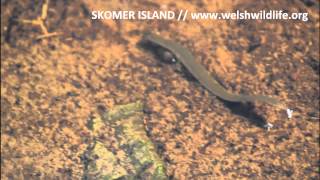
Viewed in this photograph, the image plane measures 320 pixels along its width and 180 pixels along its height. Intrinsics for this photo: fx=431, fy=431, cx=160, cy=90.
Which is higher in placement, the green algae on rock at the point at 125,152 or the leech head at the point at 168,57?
the leech head at the point at 168,57

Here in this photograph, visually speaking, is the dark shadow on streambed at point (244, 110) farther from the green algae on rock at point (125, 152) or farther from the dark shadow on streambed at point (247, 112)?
the green algae on rock at point (125, 152)

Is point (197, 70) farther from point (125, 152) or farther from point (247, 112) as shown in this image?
point (125, 152)

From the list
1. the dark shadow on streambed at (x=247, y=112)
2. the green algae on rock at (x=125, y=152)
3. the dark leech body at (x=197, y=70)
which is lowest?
the green algae on rock at (x=125, y=152)

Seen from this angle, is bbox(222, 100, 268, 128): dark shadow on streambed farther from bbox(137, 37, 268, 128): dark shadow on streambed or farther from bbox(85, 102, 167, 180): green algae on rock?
bbox(85, 102, 167, 180): green algae on rock

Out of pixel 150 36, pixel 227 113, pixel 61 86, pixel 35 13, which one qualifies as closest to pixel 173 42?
pixel 150 36

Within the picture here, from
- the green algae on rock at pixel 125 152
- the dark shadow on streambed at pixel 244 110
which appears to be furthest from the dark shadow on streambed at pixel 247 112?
the green algae on rock at pixel 125 152

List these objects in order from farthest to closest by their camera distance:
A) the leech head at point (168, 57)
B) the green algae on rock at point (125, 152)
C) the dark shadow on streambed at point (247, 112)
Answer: the leech head at point (168, 57) → the dark shadow on streambed at point (247, 112) → the green algae on rock at point (125, 152)
